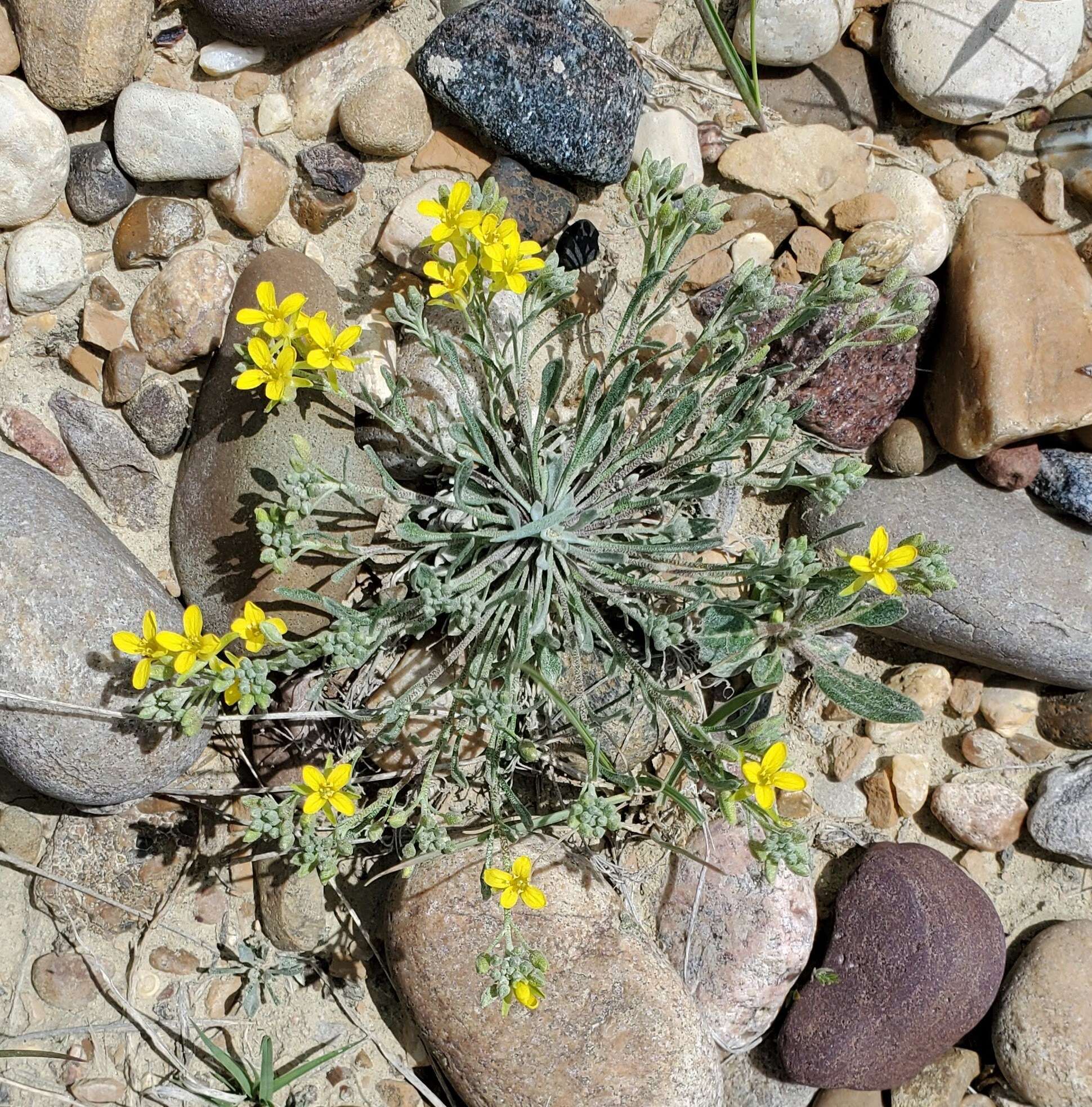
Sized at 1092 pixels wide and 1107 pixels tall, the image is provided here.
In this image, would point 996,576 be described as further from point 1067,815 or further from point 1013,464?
point 1067,815

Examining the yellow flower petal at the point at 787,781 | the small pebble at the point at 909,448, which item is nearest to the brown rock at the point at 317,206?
the small pebble at the point at 909,448

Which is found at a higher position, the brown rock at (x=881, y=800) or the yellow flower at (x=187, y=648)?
the yellow flower at (x=187, y=648)

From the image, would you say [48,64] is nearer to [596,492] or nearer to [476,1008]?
[596,492]

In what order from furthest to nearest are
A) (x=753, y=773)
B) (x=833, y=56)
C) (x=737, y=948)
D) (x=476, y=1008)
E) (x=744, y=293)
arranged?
(x=833, y=56), (x=737, y=948), (x=476, y=1008), (x=744, y=293), (x=753, y=773)

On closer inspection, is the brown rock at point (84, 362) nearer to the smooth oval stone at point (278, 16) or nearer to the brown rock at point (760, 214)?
the smooth oval stone at point (278, 16)

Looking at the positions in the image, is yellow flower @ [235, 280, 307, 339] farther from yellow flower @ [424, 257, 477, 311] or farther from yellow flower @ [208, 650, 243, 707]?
yellow flower @ [208, 650, 243, 707]

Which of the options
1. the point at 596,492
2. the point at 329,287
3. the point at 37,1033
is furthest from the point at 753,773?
the point at 37,1033
